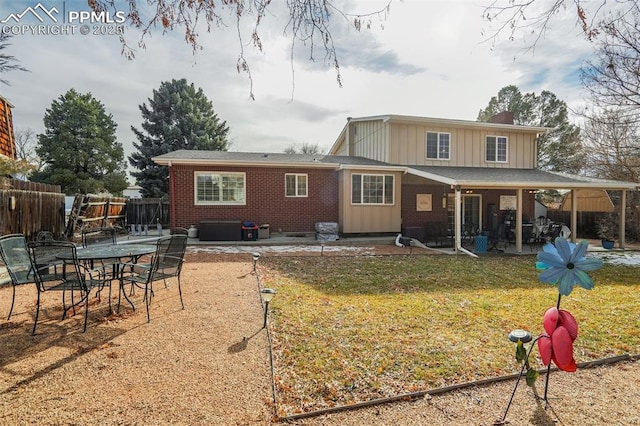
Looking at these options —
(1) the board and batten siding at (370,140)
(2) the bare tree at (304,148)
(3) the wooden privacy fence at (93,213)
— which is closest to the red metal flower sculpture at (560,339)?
(3) the wooden privacy fence at (93,213)

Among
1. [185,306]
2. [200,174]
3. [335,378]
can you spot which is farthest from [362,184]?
[335,378]

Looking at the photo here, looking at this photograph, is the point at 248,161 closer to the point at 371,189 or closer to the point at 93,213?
the point at 371,189

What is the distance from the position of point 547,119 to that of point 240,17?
3250 cm

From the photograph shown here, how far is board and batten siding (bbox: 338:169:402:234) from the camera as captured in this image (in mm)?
13148

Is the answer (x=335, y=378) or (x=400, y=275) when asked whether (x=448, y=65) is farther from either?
(x=400, y=275)

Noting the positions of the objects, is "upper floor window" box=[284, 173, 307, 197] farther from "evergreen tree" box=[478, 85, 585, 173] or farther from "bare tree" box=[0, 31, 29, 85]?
"evergreen tree" box=[478, 85, 585, 173]

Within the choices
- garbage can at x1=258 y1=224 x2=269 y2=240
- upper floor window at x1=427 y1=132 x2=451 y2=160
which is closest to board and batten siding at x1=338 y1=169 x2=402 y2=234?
upper floor window at x1=427 y1=132 x2=451 y2=160

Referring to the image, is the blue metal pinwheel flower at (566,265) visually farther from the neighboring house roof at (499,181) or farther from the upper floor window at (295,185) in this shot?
the upper floor window at (295,185)

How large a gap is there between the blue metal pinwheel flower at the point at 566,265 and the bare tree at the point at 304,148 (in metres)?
37.8

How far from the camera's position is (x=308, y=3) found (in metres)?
2.58

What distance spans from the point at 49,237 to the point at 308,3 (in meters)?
8.46

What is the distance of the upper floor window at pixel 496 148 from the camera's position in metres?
15.4

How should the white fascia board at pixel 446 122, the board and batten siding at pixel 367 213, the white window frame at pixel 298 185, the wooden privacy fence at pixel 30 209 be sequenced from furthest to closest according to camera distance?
the white fascia board at pixel 446 122 → the white window frame at pixel 298 185 → the board and batten siding at pixel 367 213 → the wooden privacy fence at pixel 30 209

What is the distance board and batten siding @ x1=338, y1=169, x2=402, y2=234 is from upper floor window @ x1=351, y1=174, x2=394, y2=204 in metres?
0.17
